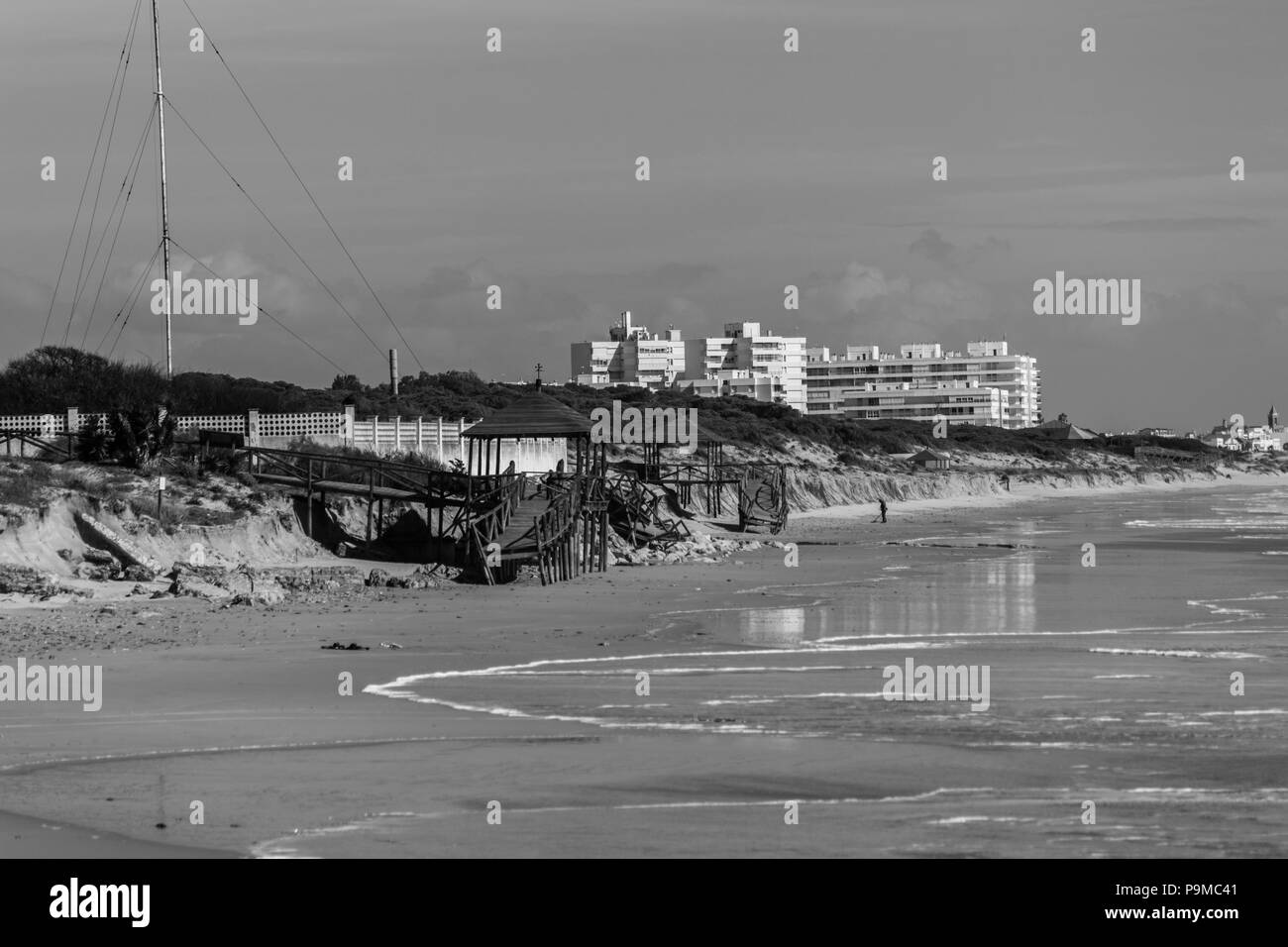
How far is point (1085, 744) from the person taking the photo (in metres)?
11.9

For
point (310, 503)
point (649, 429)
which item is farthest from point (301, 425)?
point (649, 429)

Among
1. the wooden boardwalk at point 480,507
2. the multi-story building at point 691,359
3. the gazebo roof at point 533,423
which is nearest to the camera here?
the wooden boardwalk at point 480,507

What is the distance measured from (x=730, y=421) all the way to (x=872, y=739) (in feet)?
219

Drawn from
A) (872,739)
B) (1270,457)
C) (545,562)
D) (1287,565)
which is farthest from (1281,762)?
(1270,457)

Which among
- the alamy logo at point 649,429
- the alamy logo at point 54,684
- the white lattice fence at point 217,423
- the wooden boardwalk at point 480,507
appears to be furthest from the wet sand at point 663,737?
the alamy logo at point 649,429

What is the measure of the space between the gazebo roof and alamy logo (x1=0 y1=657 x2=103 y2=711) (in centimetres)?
1490

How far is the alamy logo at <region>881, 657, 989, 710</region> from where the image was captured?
14.2 m

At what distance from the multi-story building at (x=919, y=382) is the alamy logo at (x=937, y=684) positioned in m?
145

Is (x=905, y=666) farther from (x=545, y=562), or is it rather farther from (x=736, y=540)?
(x=736, y=540)

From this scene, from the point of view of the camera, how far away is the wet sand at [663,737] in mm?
9508

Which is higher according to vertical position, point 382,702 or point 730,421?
point 730,421

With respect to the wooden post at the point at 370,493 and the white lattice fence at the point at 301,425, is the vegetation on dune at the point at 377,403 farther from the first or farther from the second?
the wooden post at the point at 370,493

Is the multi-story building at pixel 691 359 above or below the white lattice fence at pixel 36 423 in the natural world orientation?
above
